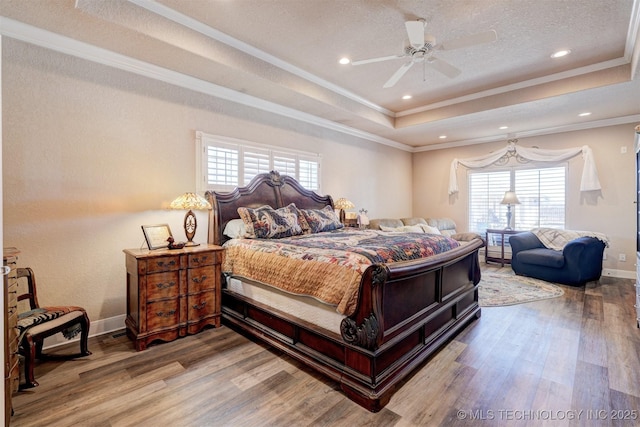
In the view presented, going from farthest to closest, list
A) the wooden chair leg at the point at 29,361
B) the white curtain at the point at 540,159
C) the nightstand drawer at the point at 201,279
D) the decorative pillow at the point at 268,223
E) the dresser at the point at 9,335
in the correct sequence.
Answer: the white curtain at the point at 540,159
the decorative pillow at the point at 268,223
the nightstand drawer at the point at 201,279
the wooden chair leg at the point at 29,361
the dresser at the point at 9,335

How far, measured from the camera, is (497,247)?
6.41 meters

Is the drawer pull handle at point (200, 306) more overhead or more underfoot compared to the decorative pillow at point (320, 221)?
more underfoot

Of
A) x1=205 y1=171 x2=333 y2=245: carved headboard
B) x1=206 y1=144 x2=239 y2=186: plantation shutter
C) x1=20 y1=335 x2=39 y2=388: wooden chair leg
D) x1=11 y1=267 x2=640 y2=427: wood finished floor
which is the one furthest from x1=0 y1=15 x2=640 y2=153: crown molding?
x1=11 y1=267 x2=640 y2=427: wood finished floor

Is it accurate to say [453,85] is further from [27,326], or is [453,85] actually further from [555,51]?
[27,326]

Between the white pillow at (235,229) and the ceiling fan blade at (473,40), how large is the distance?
277 cm

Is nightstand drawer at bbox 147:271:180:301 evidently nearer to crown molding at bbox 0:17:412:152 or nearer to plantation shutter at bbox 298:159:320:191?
crown molding at bbox 0:17:412:152

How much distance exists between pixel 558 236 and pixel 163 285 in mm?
6127

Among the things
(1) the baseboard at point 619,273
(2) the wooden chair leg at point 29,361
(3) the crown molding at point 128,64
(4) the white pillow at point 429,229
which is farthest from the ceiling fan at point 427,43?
(1) the baseboard at point 619,273

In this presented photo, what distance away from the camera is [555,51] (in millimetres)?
3584

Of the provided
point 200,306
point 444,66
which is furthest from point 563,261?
point 200,306

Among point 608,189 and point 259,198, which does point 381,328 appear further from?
point 608,189

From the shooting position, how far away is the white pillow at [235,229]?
360cm

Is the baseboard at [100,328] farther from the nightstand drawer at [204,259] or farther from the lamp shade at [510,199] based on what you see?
the lamp shade at [510,199]

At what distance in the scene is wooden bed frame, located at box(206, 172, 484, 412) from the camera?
6.46ft
